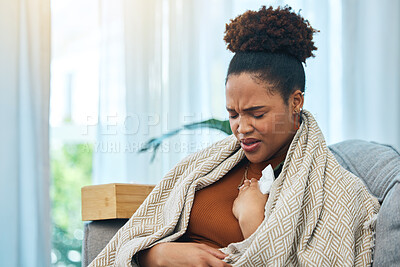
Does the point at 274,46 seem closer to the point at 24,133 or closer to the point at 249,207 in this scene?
the point at 249,207

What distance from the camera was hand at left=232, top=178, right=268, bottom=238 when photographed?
3.85ft

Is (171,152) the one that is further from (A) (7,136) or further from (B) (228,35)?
(B) (228,35)

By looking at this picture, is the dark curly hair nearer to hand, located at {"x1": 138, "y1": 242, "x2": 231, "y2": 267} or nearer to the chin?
the chin

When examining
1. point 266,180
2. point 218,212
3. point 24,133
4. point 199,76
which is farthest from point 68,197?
point 266,180

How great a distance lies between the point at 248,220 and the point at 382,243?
30 centimetres

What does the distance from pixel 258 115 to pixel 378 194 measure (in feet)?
1.21

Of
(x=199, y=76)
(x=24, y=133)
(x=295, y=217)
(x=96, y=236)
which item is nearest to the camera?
(x=295, y=217)

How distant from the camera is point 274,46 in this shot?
4.19ft

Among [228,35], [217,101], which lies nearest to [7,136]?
[217,101]

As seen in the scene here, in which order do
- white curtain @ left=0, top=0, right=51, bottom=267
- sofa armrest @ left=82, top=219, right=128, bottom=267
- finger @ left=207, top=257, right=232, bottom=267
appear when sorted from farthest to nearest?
white curtain @ left=0, top=0, right=51, bottom=267 < sofa armrest @ left=82, top=219, right=128, bottom=267 < finger @ left=207, top=257, right=232, bottom=267

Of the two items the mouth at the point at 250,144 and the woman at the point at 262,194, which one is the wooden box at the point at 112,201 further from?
the mouth at the point at 250,144

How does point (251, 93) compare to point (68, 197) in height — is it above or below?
above

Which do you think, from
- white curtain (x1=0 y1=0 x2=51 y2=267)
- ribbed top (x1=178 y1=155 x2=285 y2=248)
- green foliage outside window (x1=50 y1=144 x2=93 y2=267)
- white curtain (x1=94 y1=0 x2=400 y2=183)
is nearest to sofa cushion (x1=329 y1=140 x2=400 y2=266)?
ribbed top (x1=178 y1=155 x2=285 y2=248)

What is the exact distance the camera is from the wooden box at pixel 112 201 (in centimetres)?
153
